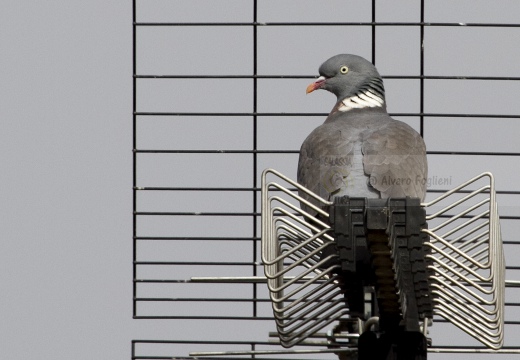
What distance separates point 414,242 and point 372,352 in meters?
0.33

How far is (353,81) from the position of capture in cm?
373

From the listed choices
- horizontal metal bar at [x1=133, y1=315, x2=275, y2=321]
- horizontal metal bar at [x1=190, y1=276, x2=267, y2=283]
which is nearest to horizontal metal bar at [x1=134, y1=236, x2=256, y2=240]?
horizontal metal bar at [x1=133, y1=315, x2=275, y2=321]

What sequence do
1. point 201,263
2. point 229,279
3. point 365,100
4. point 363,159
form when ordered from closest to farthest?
point 363,159, point 229,279, point 365,100, point 201,263

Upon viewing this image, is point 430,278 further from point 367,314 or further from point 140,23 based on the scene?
point 140,23

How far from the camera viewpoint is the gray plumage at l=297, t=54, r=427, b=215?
10.4 feet

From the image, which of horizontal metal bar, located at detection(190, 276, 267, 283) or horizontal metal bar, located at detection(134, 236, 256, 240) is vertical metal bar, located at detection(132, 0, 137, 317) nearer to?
horizontal metal bar, located at detection(134, 236, 256, 240)

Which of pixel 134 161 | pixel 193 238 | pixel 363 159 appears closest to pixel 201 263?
pixel 193 238

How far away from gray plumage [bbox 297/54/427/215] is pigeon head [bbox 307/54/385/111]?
78 mm

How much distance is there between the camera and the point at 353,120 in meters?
3.51

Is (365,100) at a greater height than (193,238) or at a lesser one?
greater

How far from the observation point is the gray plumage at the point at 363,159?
3.18 m

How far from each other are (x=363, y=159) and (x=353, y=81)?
0.55 metres

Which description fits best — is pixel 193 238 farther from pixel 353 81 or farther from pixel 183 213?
pixel 353 81

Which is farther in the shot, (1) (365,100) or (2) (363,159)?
(1) (365,100)
